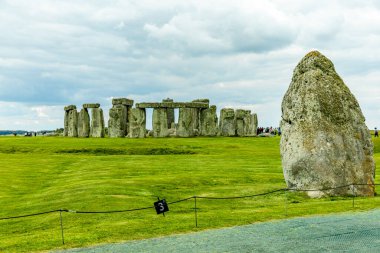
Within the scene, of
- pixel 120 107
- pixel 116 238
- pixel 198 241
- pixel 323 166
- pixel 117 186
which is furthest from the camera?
pixel 120 107

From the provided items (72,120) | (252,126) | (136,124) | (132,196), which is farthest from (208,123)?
(132,196)

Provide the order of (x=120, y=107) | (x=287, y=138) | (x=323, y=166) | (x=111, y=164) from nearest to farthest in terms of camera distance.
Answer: (x=323, y=166), (x=287, y=138), (x=111, y=164), (x=120, y=107)

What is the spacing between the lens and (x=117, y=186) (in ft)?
73.4

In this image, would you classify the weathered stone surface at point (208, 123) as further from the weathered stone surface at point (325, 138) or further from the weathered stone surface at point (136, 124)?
the weathered stone surface at point (325, 138)

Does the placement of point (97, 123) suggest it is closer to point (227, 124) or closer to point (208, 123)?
point (208, 123)

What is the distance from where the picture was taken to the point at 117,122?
58250 mm

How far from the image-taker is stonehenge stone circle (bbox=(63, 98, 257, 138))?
57.0 metres

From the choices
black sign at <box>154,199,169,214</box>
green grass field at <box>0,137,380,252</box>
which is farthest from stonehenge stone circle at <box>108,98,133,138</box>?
black sign at <box>154,199,169,214</box>

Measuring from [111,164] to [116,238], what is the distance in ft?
69.8

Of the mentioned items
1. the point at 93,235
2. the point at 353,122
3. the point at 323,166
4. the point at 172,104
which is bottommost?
the point at 93,235

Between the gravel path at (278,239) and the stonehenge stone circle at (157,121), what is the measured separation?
44311 mm

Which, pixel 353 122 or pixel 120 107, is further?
pixel 120 107

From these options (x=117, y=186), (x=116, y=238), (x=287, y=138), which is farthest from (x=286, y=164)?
(x=116, y=238)

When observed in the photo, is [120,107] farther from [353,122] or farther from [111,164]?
[353,122]
